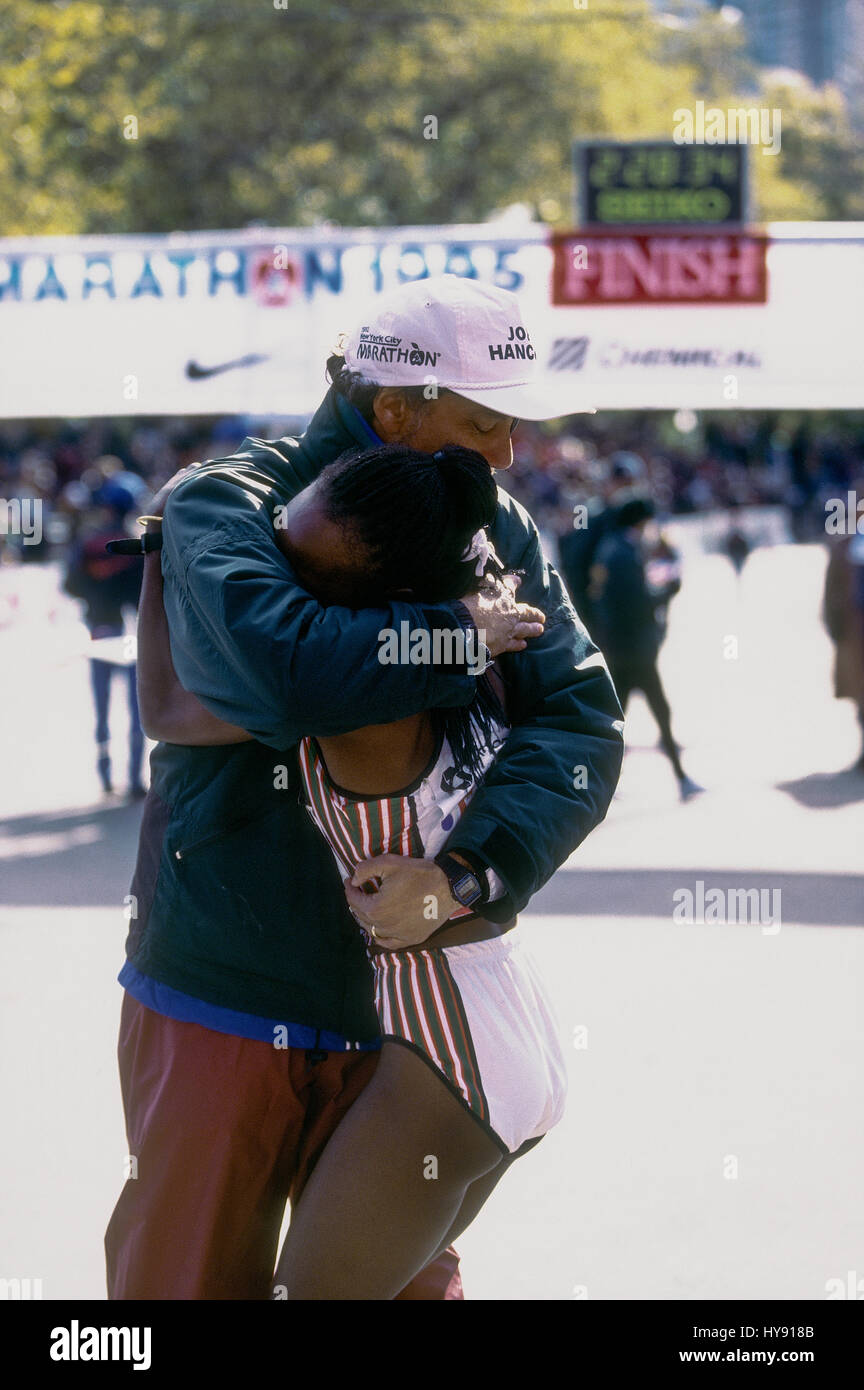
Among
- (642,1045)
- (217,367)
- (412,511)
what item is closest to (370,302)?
(217,367)

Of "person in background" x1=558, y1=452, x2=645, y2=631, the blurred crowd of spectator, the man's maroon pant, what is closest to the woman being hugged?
the man's maroon pant

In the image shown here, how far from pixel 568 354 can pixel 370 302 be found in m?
1.21

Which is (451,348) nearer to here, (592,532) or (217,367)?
(592,532)

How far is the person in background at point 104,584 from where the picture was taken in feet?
33.9

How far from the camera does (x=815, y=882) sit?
7707mm

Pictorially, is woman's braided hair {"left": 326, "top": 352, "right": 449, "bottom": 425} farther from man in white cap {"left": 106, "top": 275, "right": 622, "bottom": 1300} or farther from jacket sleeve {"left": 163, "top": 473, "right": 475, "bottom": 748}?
jacket sleeve {"left": 163, "top": 473, "right": 475, "bottom": 748}

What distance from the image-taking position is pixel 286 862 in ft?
8.01

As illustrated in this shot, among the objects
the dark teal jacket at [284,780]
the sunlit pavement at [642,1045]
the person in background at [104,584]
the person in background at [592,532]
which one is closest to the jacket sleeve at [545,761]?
the dark teal jacket at [284,780]

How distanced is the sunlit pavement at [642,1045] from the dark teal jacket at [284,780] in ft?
5.64

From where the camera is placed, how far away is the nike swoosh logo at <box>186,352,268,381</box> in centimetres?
1107

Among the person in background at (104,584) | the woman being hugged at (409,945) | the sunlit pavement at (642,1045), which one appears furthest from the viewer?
the person in background at (104,584)

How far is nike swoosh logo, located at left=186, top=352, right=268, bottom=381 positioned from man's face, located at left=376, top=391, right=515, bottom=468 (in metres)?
8.87

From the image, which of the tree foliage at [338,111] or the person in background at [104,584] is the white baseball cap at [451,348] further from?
the tree foliage at [338,111]
